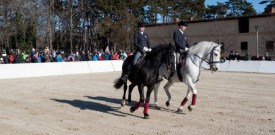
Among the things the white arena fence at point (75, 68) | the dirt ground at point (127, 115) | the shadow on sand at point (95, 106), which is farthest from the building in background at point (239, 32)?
the shadow on sand at point (95, 106)

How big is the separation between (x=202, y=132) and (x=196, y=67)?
9.73 feet

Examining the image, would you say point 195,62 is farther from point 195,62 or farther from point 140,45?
point 140,45

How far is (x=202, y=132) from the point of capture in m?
8.70

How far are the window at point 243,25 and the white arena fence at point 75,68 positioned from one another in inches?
Result: 1196

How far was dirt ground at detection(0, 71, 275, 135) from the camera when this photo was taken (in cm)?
905

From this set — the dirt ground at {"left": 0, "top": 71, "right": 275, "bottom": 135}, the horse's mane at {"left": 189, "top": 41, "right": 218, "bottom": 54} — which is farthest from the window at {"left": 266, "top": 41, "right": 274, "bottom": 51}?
the horse's mane at {"left": 189, "top": 41, "right": 218, "bottom": 54}

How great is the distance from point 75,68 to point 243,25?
37.6 m

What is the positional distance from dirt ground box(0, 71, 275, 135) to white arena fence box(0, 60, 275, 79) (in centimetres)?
1061

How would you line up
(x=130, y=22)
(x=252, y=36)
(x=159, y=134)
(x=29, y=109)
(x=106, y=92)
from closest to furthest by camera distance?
(x=159, y=134), (x=29, y=109), (x=106, y=92), (x=252, y=36), (x=130, y=22)

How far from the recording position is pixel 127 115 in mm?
11117

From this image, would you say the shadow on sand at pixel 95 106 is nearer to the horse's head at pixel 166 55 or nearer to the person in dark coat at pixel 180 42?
the horse's head at pixel 166 55

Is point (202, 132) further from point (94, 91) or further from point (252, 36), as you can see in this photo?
point (252, 36)

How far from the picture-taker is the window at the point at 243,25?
196 feet

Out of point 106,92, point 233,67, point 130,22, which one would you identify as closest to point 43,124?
point 106,92
